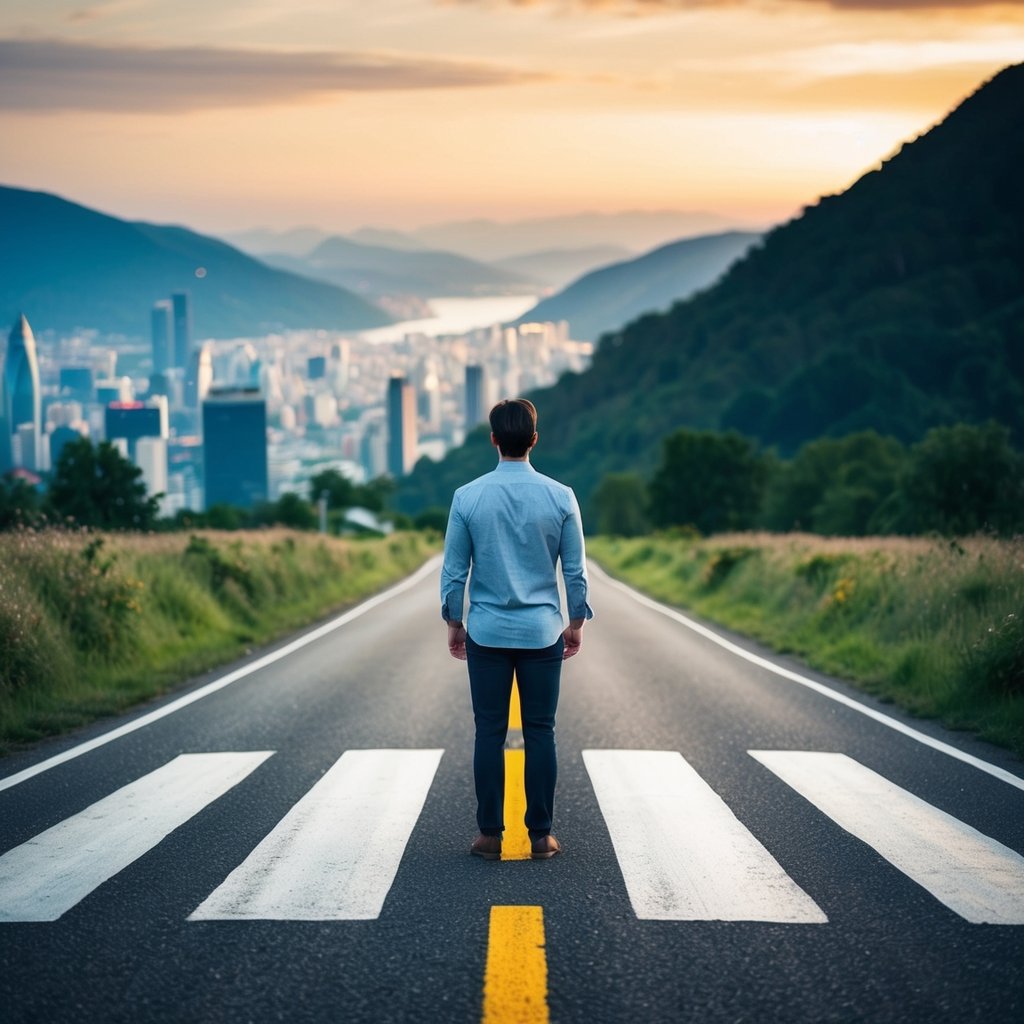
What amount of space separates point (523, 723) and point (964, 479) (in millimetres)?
64831

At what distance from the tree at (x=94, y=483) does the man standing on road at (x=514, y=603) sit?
223 feet

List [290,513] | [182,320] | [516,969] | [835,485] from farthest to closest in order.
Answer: [182,320] < [290,513] < [835,485] < [516,969]

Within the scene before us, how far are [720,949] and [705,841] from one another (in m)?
1.50

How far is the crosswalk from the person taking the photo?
15.2 feet

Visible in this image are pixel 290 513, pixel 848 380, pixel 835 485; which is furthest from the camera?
pixel 848 380

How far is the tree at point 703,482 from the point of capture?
3696 inches

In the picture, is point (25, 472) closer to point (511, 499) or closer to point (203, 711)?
point (203, 711)

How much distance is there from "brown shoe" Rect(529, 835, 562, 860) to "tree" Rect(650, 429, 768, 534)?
89250 millimetres

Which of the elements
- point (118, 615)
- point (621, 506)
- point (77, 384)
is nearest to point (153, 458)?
point (77, 384)

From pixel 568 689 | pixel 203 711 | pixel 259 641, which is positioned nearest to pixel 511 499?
pixel 203 711

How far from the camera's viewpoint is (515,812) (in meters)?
6.45

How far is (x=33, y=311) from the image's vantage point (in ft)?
242

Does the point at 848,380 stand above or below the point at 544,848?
above

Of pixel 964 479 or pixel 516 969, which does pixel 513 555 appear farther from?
pixel 964 479
